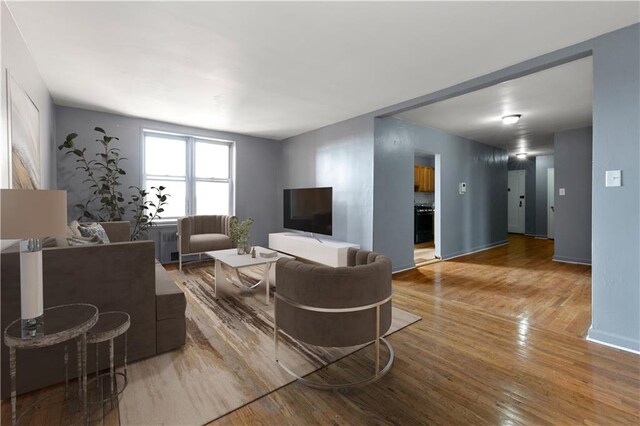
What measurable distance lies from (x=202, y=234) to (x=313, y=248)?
80.7 inches

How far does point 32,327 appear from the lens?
1.43 meters

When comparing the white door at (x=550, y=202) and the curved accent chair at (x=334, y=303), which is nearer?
the curved accent chair at (x=334, y=303)

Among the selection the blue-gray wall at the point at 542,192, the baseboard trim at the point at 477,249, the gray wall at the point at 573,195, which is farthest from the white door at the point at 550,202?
the gray wall at the point at 573,195

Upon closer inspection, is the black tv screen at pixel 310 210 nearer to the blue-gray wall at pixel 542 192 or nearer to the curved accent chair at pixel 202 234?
the curved accent chair at pixel 202 234

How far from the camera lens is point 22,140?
2.36 metres

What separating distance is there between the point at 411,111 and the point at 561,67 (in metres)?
1.78

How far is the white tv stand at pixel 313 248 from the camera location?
444 centimetres

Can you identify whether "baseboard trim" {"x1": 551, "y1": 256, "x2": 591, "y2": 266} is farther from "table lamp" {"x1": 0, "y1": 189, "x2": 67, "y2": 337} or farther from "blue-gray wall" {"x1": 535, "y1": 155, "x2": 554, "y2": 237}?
"table lamp" {"x1": 0, "y1": 189, "x2": 67, "y2": 337}

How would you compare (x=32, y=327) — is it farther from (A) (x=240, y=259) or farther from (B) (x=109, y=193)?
(B) (x=109, y=193)

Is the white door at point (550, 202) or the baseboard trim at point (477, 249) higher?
the white door at point (550, 202)

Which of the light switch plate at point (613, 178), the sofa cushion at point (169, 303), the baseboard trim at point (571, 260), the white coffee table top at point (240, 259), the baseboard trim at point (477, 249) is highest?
the light switch plate at point (613, 178)

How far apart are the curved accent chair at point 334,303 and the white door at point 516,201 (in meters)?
9.38

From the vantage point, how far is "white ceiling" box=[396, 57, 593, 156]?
10.8ft

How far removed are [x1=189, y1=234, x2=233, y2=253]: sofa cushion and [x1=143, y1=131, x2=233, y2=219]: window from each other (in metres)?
0.86
